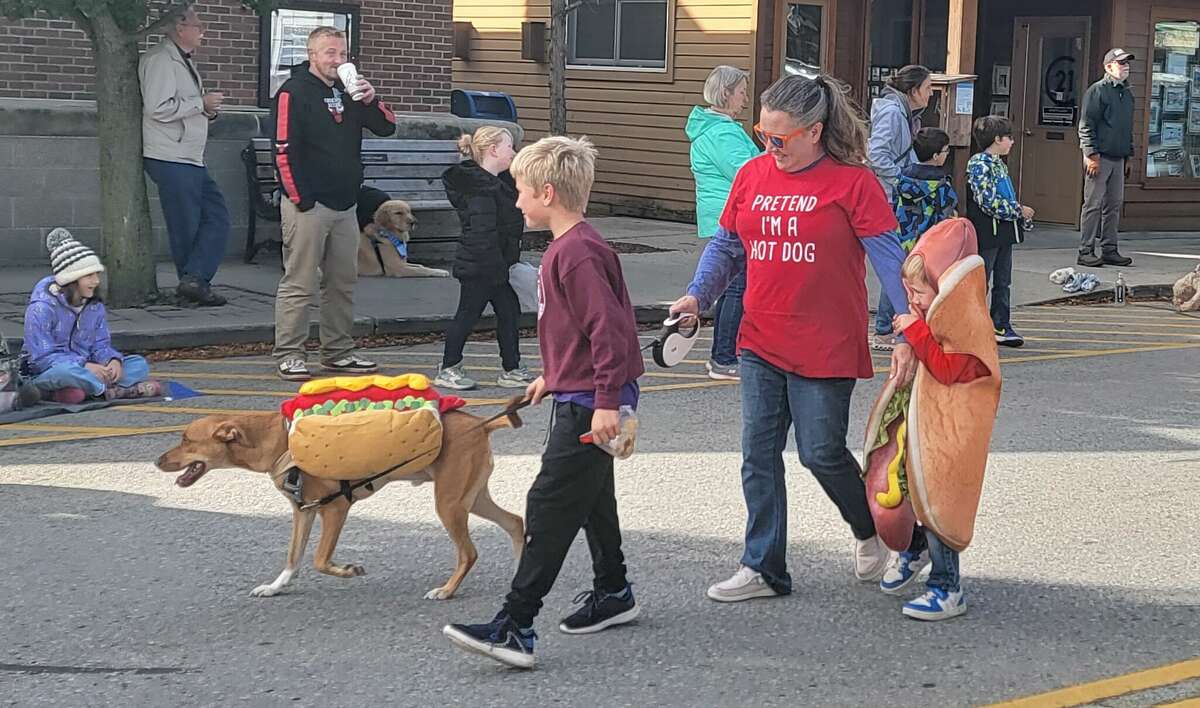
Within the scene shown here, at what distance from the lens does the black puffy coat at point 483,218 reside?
959 centimetres

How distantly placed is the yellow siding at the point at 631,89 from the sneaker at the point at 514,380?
398 inches

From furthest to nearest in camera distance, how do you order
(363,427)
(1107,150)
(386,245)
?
1. (1107,150)
2. (386,245)
3. (363,427)

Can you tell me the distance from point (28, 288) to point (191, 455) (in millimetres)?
7756

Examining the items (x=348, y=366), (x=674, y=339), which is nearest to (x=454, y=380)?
(x=348, y=366)

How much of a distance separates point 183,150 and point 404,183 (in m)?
3.40

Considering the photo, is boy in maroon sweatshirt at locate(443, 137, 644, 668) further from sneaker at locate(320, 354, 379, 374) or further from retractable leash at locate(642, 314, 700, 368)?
sneaker at locate(320, 354, 379, 374)

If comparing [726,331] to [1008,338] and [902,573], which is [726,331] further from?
[902,573]

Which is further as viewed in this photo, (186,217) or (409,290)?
(409,290)

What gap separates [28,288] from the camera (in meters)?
12.8

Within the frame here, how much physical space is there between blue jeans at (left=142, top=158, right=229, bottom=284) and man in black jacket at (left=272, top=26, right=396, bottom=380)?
7.96 ft

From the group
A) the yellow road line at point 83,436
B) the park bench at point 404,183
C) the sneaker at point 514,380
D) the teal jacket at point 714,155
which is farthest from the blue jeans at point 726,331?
the park bench at point 404,183

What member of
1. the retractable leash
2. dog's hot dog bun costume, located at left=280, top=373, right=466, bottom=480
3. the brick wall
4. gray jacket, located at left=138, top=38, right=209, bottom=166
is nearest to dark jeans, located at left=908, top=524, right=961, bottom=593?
the retractable leash

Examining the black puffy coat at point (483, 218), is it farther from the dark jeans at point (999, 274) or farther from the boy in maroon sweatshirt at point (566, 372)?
the boy in maroon sweatshirt at point (566, 372)

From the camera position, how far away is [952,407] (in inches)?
216
